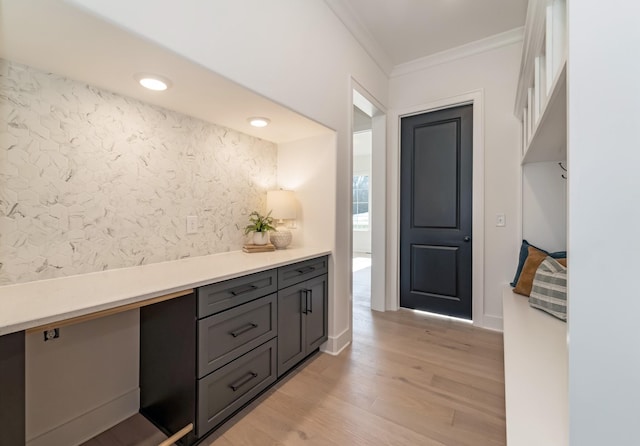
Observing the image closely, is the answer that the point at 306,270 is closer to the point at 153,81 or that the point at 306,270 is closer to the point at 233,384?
the point at 233,384

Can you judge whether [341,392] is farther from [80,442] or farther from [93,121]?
[93,121]

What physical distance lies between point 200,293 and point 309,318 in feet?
3.25

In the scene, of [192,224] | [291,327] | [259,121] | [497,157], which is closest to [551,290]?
[497,157]

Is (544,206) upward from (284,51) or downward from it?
downward

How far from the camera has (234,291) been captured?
1507 mm

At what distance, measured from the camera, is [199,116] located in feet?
6.22

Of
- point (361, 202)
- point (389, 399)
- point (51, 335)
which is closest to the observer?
point (51, 335)

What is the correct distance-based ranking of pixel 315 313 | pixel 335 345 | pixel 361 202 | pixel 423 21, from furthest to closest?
pixel 361 202 < pixel 423 21 < pixel 335 345 < pixel 315 313

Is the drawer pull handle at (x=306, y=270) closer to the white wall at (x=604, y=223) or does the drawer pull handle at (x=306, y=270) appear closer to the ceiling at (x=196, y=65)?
the ceiling at (x=196, y=65)

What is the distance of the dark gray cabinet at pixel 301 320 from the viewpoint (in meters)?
1.87

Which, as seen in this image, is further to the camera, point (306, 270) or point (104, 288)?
point (306, 270)

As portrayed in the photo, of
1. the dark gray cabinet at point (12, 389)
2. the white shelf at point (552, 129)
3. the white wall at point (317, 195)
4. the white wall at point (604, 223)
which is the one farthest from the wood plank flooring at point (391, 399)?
the white shelf at point (552, 129)

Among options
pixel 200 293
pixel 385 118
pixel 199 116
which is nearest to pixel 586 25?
pixel 200 293

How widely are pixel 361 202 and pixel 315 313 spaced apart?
20.8 ft
